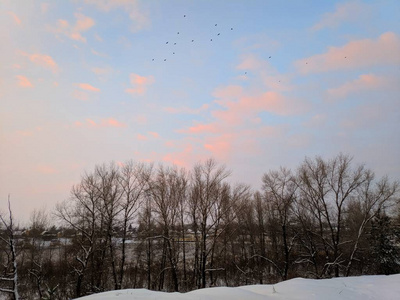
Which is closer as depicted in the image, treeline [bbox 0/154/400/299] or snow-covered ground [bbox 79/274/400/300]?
snow-covered ground [bbox 79/274/400/300]

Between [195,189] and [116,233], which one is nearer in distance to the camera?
→ [116,233]

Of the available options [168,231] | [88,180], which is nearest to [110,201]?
[88,180]

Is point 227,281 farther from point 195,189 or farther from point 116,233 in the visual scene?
point 116,233

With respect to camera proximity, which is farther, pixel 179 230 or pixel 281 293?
pixel 179 230

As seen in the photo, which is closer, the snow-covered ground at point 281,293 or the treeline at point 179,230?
the snow-covered ground at point 281,293

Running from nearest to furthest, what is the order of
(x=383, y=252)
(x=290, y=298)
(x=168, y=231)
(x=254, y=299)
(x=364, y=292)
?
(x=254, y=299)
(x=290, y=298)
(x=364, y=292)
(x=168, y=231)
(x=383, y=252)

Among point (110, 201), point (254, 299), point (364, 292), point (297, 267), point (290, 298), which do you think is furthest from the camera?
point (297, 267)

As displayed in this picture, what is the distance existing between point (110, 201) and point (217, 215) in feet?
35.0

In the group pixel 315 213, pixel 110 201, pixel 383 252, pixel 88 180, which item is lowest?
pixel 383 252

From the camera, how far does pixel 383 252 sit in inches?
1102

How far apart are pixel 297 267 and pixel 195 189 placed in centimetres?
1996

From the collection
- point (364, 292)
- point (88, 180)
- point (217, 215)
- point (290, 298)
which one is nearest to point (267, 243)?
point (217, 215)

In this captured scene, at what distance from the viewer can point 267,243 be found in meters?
41.8

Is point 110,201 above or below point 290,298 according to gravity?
above
